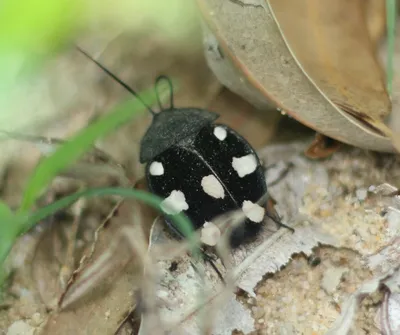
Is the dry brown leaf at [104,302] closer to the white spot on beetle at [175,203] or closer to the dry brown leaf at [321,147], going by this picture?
the white spot on beetle at [175,203]

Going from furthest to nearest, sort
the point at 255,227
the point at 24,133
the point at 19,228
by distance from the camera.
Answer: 1. the point at 24,133
2. the point at 255,227
3. the point at 19,228

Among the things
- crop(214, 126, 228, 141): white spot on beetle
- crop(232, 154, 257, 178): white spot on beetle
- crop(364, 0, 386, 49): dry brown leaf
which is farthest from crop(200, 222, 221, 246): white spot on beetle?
crop(364, 0, 386, 49): dry brown leaf

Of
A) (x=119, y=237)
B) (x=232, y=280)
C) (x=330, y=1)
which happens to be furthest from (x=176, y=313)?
(x=330, y=1)

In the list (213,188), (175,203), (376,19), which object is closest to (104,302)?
(175,203)

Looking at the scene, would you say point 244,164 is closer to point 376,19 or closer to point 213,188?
point 213,188

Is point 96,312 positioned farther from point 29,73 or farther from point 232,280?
point 29,73

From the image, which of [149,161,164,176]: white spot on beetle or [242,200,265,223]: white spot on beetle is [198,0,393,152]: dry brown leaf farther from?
[149,161,164,176]: white spot on beetle

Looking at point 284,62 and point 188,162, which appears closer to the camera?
point 284,62

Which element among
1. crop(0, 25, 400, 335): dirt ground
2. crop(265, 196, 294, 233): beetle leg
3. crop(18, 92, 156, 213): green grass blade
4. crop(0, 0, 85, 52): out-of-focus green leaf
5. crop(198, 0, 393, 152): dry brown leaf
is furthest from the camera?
crop(265, 196, 294, 233): beetle leg

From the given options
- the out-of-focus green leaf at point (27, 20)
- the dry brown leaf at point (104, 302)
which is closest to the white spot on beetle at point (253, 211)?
the dry brown leaf at point (104, 302)
